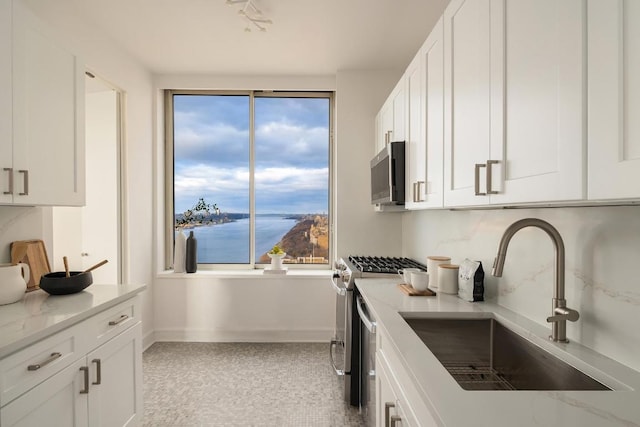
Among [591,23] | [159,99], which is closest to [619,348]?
[591,23]

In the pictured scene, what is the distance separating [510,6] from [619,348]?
3.40 feet

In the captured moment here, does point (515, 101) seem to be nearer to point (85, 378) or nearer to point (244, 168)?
point (85, 378)

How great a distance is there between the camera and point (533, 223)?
111 centimetres

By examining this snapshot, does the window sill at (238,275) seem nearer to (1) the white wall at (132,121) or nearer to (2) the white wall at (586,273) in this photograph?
(1) the white wall at (132,121)

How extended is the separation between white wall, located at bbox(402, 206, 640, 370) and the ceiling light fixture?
1.98 meters

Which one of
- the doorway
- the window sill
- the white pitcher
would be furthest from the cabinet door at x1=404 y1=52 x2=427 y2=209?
the doorway

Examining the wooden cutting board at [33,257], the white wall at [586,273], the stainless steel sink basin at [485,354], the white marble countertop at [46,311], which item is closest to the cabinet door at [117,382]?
the white marble countertop at [46,311]

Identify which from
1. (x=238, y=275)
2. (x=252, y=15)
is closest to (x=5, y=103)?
(x=252, y=15)

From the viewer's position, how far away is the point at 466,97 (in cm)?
130

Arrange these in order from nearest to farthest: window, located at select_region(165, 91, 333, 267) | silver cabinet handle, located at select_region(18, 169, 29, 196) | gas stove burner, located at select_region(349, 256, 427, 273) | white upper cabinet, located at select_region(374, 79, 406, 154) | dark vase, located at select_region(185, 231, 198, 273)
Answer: silver cabinet handle, located at select_region(18, 169, 29, 196) < white upper cabinet, located at select_region(374, 79, 406, 154) < gas stove burner, located at select_region(349, 256, 427, 273) < dark vase, located at select_region(185, 231, 198, 273) < window, located at select_region(165, 91, 333, 267)

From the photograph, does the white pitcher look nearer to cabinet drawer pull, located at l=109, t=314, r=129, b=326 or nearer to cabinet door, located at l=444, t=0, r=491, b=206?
cabinet drawer pull, located at l=109, t=314, r=129, b=326

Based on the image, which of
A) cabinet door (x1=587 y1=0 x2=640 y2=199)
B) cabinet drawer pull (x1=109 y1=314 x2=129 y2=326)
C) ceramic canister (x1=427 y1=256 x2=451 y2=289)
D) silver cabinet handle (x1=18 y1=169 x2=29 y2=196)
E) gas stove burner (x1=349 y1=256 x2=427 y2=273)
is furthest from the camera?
gas stove burner (x1=349 y1=256 x2=427 y2=273)

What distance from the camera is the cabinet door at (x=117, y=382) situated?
1556mm

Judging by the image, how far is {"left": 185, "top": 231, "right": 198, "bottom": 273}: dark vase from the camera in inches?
138
